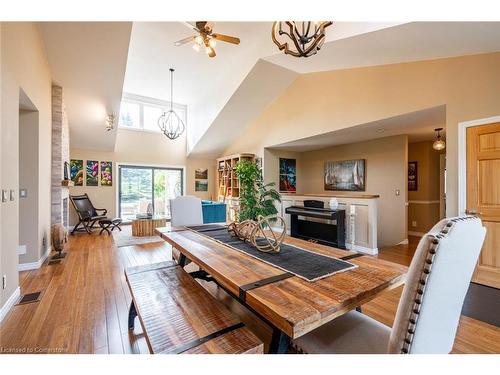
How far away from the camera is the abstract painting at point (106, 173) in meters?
7.15

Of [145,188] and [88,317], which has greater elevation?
[145,188]

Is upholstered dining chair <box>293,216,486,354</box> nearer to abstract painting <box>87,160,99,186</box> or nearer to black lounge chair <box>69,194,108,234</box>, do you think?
black lounge chair <box>69,194,108,234</box>

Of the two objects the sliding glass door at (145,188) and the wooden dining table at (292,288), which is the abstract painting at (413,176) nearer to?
the wooden dining table at (292,288)

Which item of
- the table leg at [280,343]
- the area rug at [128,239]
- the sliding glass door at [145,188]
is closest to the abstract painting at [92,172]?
the sliding glass door at [145,188]

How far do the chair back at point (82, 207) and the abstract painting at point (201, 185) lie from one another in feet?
10.6

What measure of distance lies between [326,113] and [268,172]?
7.48ft

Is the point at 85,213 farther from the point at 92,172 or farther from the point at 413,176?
the point at 413,176

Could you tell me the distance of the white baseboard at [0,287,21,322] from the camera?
2057 millimetres

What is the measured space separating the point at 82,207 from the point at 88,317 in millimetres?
4862

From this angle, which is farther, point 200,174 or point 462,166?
point 200,174

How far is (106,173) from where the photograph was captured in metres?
7.20

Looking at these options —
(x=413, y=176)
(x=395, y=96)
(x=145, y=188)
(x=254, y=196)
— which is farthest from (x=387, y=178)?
(x=145, y=188)

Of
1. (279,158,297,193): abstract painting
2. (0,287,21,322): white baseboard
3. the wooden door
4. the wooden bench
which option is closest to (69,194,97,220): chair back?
(0,287,21,322): white baseboard
